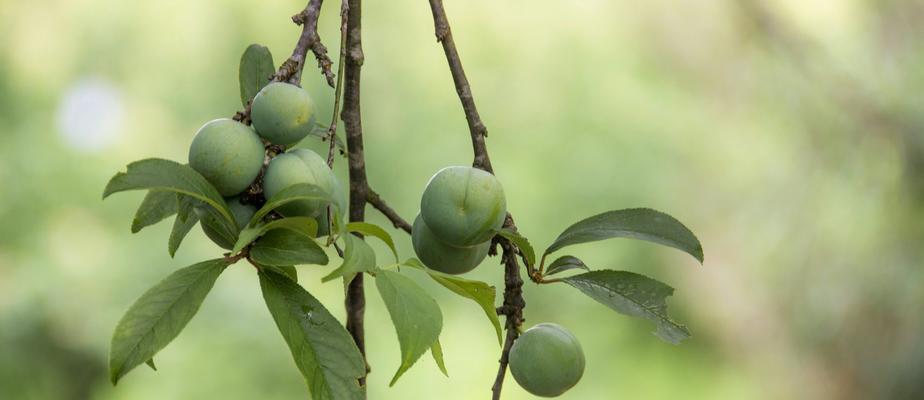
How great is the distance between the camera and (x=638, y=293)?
455 mm

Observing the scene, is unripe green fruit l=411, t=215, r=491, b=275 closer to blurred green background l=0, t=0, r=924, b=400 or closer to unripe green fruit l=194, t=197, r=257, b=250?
unripe green fruit l=194, t=197, r=257, b=250

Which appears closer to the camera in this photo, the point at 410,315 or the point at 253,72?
the point at 410,315

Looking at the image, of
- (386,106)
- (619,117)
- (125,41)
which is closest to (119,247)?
(125,41)

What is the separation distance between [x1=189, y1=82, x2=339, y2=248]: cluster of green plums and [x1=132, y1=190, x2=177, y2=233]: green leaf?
3 cm

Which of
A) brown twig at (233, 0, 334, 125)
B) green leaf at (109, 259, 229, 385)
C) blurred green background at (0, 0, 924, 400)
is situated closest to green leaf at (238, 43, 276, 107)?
brown twig at (233, 0, 334, 125)

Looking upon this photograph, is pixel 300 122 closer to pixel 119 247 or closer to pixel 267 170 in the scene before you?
Result: pixel 267 170

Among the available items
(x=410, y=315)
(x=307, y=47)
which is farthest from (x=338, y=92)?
(x=410, y=315)

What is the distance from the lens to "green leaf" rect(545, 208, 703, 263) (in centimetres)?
45

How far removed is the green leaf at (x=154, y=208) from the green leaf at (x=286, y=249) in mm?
56

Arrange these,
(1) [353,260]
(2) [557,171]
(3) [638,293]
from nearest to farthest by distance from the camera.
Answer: (1) [353,260]
(3) [638,293]
(2) [557,171]

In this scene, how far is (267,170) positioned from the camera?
382 mm

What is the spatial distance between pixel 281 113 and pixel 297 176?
0.03 meters

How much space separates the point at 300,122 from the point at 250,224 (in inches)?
1.9

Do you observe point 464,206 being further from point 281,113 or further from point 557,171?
point 557,171
